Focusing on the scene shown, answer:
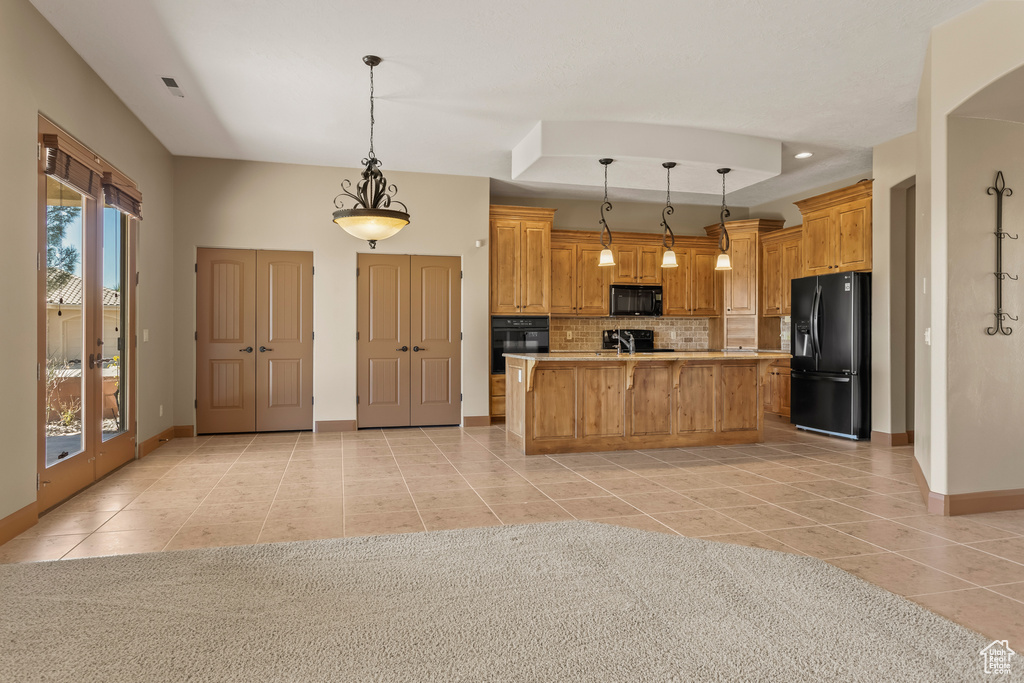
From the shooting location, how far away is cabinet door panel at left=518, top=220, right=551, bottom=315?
7941 millimetres

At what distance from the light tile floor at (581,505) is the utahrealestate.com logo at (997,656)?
116 millimetres

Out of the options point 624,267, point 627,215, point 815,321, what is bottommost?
point 815,321

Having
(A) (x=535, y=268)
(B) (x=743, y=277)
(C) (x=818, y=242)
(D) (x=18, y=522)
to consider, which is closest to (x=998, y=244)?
(C) (x=818, y=242)

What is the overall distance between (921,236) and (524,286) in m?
4.52

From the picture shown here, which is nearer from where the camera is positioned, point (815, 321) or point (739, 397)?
point (739, 397)

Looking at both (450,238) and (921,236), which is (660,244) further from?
(921,236)

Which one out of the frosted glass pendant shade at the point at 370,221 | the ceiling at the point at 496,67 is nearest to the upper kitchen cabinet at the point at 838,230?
the ceiling at the point at 496,67

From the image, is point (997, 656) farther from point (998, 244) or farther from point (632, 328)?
point (632, 328)

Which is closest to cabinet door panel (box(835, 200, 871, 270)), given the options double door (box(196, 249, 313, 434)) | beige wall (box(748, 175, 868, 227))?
beige wall (box(748, 175, 868, 227))

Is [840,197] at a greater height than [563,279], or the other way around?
[840,197]

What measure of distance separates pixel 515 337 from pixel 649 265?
96.8 inches

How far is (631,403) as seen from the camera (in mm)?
6023

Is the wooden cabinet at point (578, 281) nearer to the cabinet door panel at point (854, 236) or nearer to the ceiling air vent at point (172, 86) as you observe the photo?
the cabinet door panel at point (854, 236)

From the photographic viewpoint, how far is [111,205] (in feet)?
15.9
